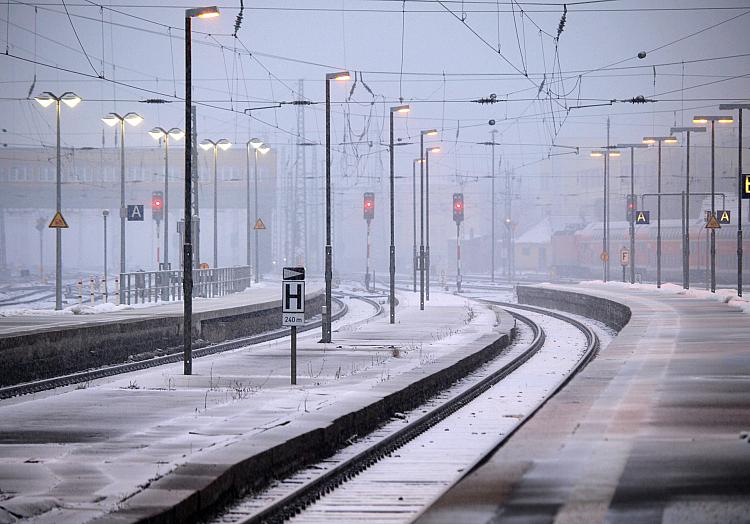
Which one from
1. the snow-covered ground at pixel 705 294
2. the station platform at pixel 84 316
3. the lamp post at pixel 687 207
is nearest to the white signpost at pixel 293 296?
the station platform at pixel 84 316

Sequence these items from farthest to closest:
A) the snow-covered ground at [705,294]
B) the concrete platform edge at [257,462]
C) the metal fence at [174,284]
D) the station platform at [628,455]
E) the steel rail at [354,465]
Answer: the metal fence at [174,284] < the snow-covered ground at [705,294] < the steel rail at [354,465] < the concrete platform edge at [257,462] < the station platform at [628,455]

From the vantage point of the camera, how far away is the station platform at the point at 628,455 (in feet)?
32.1

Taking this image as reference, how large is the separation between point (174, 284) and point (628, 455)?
1654 inches

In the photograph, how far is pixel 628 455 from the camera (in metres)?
12.4

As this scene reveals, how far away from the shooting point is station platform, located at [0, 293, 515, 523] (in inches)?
441

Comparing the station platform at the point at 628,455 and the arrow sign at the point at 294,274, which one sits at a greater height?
the arrow sign at the point at 294,274

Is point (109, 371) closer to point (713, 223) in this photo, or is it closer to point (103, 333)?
point (103, 333)

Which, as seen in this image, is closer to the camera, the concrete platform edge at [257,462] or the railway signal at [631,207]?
the concrete platform edge at [257,462]

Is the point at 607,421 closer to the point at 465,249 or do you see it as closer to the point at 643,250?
the point at 643,250

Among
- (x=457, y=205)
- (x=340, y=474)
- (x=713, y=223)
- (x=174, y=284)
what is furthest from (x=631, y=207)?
(x=340, y=474)

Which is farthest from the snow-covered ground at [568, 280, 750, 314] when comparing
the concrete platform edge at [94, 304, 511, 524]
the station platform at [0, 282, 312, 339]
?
the concrete platform edge at [94, 304, 511, 524]

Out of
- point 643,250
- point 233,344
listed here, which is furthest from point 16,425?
point 643,250

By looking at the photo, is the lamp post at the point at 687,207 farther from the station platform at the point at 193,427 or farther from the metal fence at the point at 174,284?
the station platform at the point at 193,427

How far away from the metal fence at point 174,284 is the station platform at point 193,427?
17.4 m
